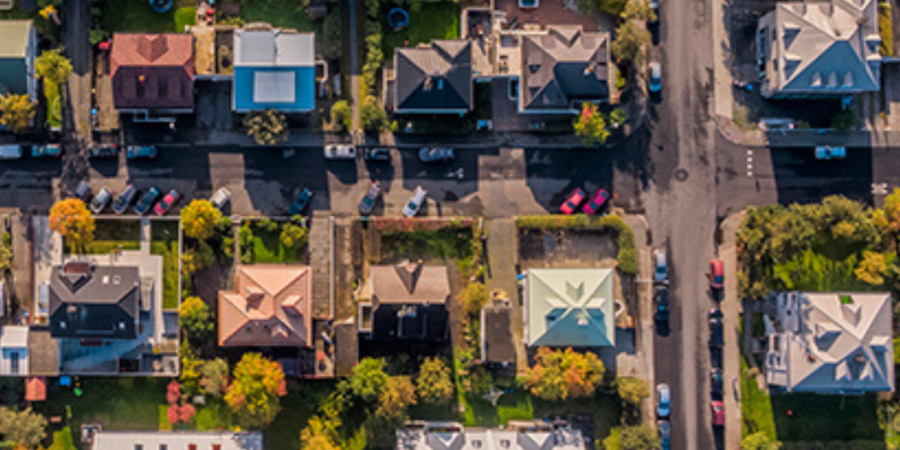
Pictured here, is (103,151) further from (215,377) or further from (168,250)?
(215,377)

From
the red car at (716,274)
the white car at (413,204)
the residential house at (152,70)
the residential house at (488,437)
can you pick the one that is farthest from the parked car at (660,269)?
the residential house at (152,70)

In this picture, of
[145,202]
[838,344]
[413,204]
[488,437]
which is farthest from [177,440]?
[838,344]

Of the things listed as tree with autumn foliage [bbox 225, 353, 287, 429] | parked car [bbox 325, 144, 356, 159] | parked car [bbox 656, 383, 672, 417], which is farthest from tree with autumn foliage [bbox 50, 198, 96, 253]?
parked car [bbox 656, 383, 672, 417]

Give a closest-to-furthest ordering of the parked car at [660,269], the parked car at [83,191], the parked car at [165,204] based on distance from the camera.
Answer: the parked car at [165,204] → the parked car at [83,191] → the parked car at [660,269]

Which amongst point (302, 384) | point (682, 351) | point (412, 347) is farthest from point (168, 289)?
point (682, 351)

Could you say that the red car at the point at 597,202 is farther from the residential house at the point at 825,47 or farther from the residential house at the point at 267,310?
the residential house at the point at 267,310

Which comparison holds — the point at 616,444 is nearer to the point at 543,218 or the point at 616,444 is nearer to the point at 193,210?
the point at 543,218
